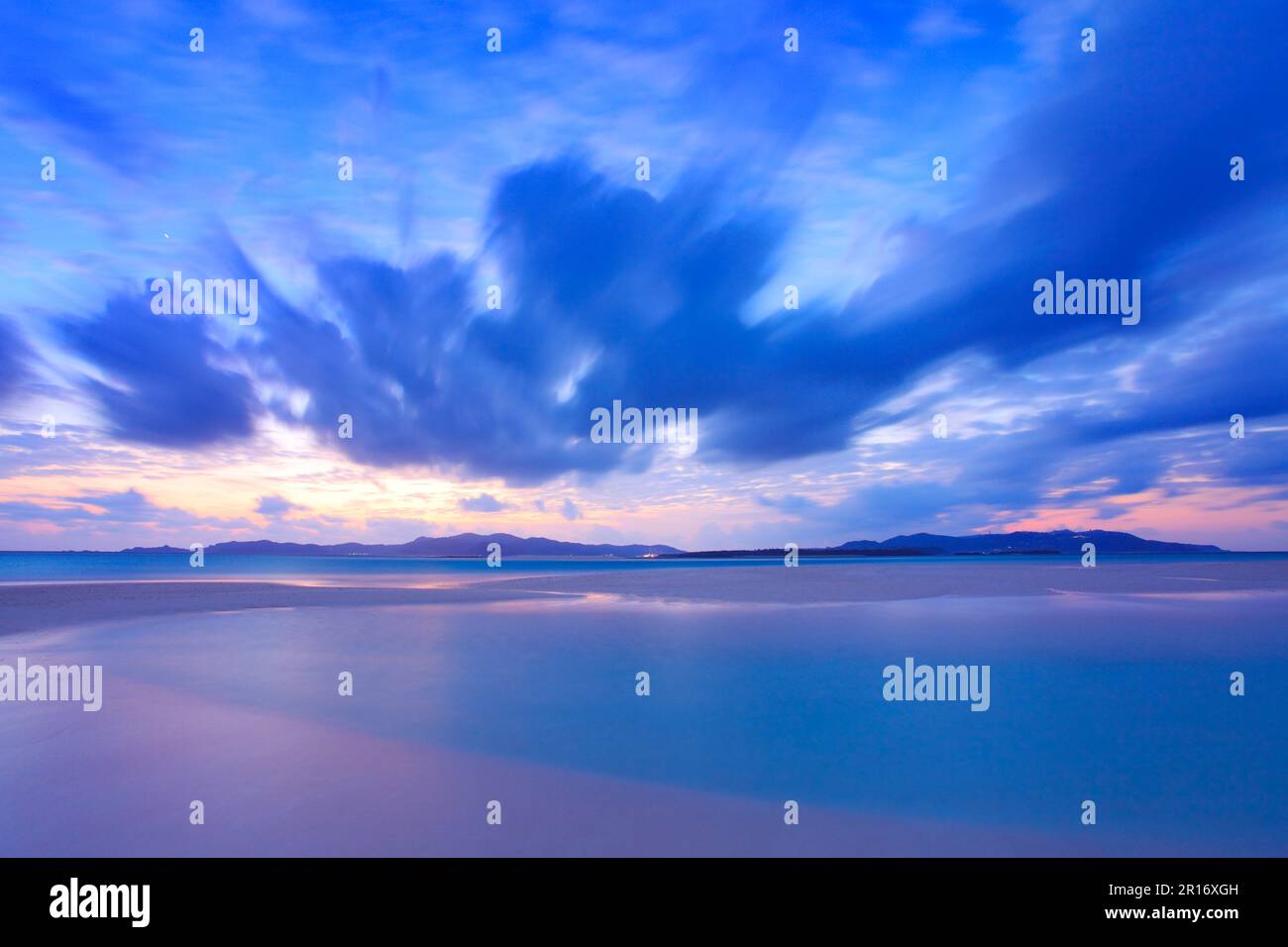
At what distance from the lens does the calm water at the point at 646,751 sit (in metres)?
5.90

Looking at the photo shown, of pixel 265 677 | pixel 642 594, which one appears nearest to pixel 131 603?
pixel 265 677

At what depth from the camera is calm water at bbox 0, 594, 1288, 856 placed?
5898 mm

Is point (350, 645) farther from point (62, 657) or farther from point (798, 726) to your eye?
point (798, 726)

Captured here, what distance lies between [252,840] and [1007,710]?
33.9 feet
